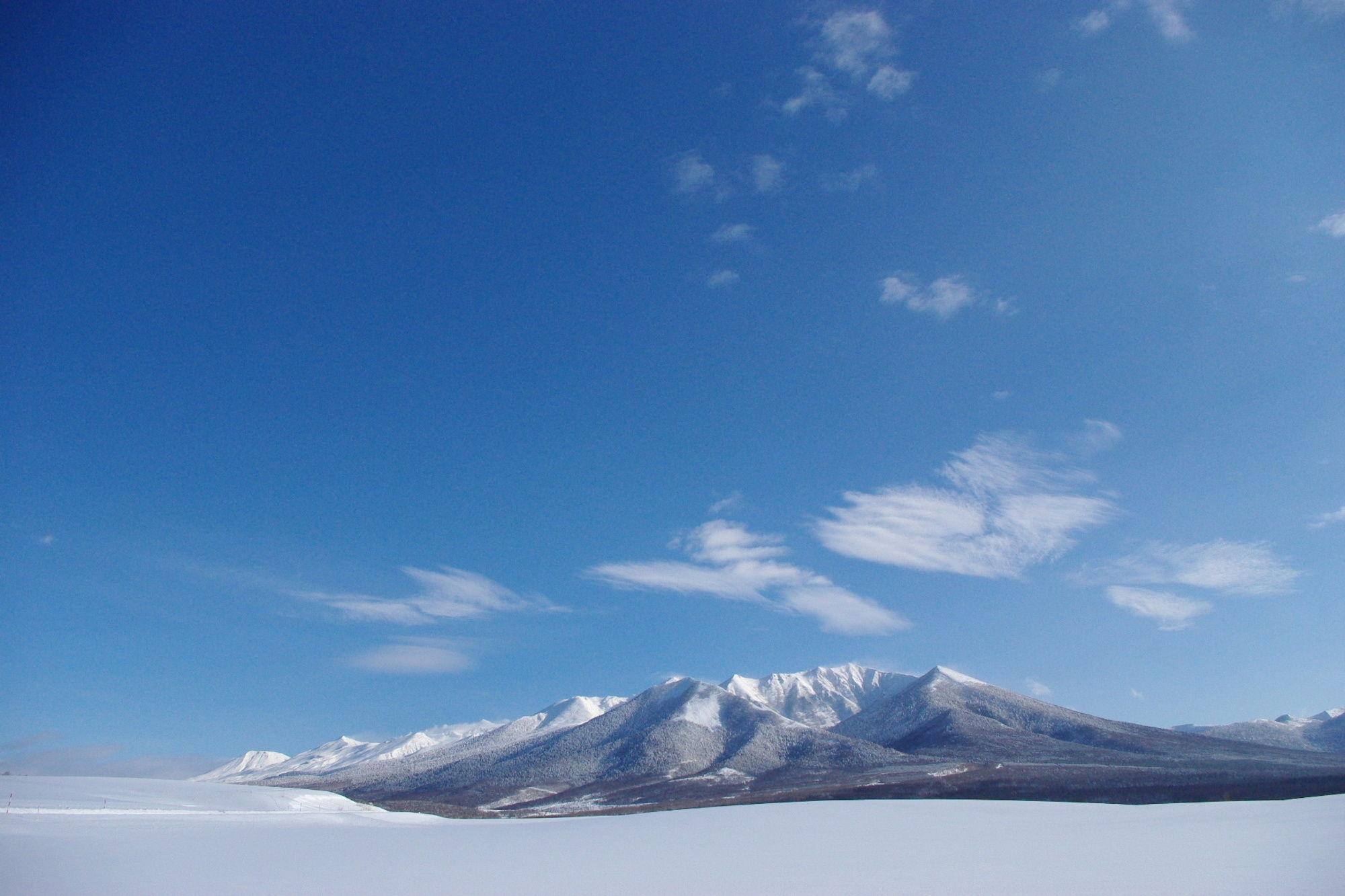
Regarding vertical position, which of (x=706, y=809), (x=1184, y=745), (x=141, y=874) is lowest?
(x=1184, y=745)

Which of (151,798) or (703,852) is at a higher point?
(151,798)

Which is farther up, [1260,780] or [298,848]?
[298,848]

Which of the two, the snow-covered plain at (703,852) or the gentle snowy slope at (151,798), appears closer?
the snow-covered plain at (703,852)

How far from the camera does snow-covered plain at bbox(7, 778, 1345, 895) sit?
1930 centimetres

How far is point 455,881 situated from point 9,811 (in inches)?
1127

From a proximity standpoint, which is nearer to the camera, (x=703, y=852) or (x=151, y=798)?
(x=703, y=852)

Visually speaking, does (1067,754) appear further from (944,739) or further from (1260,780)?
(1260,780)

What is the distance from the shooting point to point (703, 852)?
85.6 ft

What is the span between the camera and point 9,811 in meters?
34.1

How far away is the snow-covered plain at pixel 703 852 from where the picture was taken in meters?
19.3

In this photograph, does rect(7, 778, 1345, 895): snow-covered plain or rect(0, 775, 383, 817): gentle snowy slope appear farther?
rect(0, 775, 383, 817): gentle snowy slope

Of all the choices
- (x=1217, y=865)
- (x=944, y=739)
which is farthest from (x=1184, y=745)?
(x=1217, y=865)

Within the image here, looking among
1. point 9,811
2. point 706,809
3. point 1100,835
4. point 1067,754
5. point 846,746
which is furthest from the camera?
point 846,746

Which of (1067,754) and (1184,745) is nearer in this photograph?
(1067,754)
